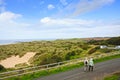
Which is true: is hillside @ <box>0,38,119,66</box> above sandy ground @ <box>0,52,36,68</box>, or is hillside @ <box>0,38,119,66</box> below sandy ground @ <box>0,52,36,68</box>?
above

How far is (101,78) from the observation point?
75.9 ft

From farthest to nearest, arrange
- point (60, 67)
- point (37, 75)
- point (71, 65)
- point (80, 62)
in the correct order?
point (80, 62) < point (71, 65) < point (60, 67) < point (37, 75)

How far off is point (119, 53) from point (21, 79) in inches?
1281

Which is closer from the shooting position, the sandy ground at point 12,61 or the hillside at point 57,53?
the hillside at point 57,53

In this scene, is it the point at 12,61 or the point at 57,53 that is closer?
the point at 12,61

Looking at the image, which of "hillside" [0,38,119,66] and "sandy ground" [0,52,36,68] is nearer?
"hillside" [0,38,119,66]

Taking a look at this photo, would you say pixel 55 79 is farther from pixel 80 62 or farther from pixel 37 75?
pixel 80 62

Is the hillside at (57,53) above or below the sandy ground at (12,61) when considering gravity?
above

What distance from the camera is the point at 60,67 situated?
3138cm

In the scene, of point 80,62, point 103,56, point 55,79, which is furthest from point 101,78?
point 103,56

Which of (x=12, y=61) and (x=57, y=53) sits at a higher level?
(x=57, y=53)

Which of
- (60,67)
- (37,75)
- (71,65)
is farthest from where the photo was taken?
(71,65)

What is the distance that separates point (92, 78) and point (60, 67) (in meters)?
8.72

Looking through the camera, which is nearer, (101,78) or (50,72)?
(101,78)
